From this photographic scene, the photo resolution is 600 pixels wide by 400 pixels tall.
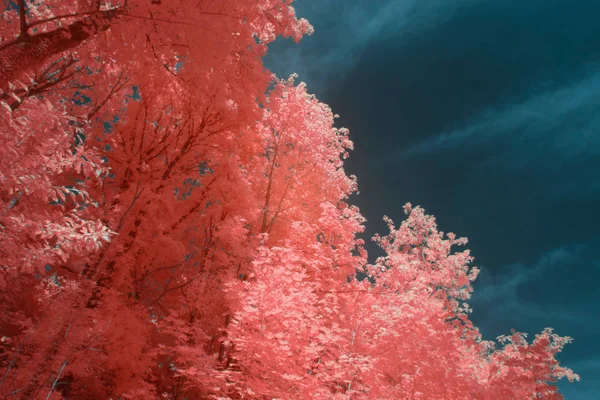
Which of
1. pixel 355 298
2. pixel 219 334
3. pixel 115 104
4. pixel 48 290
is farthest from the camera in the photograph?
pixel 355 298

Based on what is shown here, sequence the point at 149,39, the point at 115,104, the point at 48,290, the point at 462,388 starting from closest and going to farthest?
1. the point at 149,39
2. the point at 462,388
3. the point at 48,290
4. the point at 115,104

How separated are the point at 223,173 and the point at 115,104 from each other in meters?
3.45

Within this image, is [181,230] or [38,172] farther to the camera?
[181,230]

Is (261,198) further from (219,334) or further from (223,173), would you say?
(219,334)

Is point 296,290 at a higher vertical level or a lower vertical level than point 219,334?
higher

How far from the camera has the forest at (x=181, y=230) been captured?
160 inches

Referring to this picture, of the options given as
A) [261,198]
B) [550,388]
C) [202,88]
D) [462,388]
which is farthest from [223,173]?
[550,388]

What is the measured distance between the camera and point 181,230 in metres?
8.73

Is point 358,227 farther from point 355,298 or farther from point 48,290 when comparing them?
point 48,290

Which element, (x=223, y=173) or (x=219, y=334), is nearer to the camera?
(x=223, y=173)

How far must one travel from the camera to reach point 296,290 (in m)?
7.17

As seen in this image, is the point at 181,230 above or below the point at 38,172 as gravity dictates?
above

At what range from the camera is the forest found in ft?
13.4

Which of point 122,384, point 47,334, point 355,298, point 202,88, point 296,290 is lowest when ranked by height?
point 122,384
